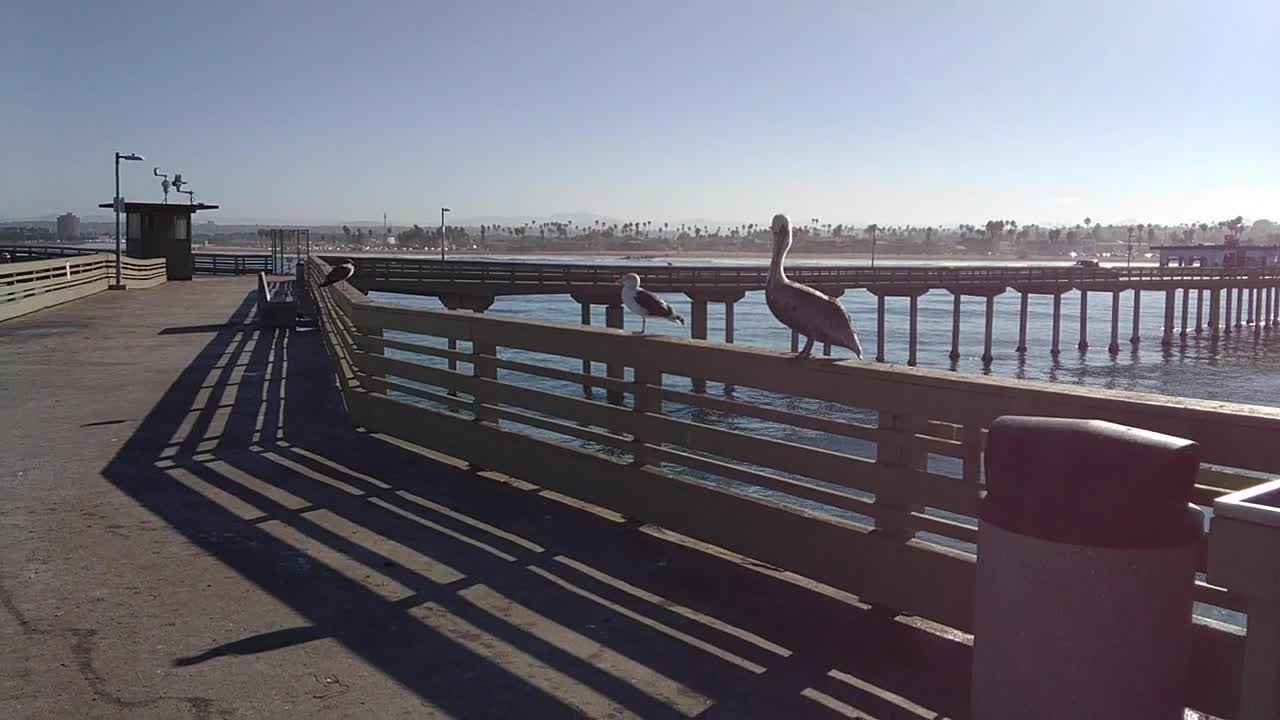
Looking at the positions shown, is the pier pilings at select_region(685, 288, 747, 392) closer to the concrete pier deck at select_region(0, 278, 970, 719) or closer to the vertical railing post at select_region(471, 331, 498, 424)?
the vertical railing post at select_region(471, 331, 498, 424)

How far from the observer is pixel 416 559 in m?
5.98

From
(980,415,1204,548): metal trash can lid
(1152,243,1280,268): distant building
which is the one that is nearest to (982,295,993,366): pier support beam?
(980,415,1204,548): metal trash can lid

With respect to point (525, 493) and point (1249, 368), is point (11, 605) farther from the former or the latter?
point (1249, 368)

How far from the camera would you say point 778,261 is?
737 cm

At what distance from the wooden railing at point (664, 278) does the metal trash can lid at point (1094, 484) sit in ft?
117

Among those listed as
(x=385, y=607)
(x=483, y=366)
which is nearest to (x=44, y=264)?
(x=483, y=366)

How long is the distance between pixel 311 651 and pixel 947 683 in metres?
2.72

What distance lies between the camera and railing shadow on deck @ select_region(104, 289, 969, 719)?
13.9 feet

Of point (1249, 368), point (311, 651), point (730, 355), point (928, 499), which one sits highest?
point (730, 355)

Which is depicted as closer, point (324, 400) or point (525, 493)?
point (525, 493)

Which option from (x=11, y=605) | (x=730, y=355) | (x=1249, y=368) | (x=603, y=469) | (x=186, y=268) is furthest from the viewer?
(x=1249, y=368)

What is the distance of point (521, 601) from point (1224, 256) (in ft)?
440

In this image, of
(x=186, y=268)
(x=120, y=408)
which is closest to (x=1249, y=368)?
(x=186, y=268)

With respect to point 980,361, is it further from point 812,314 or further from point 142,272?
point 812,314
